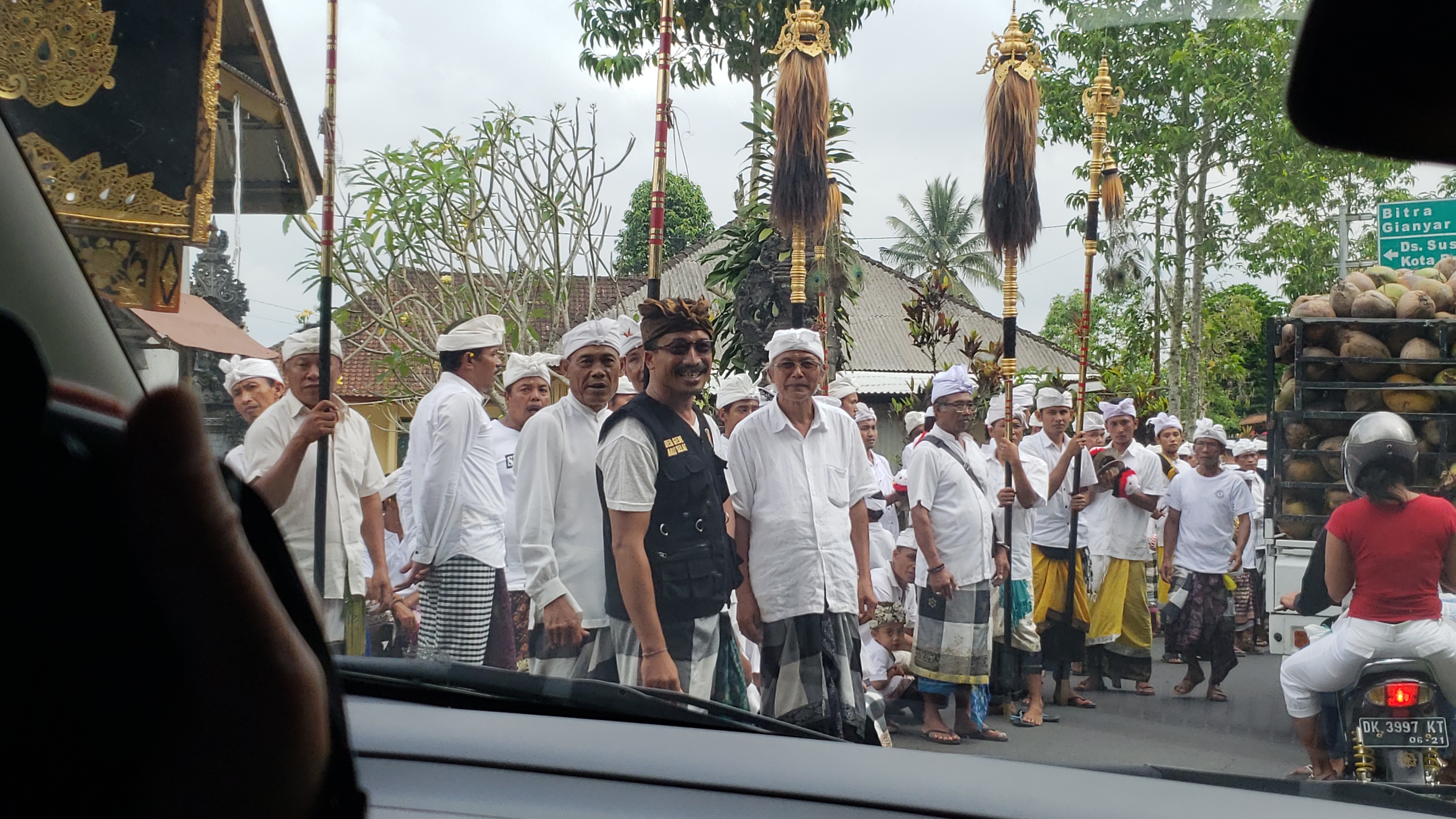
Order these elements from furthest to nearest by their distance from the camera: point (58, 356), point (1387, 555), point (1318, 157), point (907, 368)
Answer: point (907, 368), point (1387, 555), point (1318, 157), point (58, 356)

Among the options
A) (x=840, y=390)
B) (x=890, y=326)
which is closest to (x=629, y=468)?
(x=840, y=390)

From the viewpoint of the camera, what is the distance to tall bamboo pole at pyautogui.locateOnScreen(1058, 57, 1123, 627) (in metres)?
3.98

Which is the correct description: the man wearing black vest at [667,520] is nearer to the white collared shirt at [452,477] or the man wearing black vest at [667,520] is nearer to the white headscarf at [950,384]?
the white collared shirt at [452,477]

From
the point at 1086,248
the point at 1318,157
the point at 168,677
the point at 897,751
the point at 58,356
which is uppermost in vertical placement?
the point at 1086,248

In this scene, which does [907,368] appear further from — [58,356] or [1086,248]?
[58,356]

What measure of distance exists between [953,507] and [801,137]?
74.7 inches

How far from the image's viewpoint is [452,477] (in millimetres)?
4984

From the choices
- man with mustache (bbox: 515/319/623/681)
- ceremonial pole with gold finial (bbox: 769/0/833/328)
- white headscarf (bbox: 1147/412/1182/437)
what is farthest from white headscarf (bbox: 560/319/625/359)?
white headscarf (bbox: 1147/412/1182/437)

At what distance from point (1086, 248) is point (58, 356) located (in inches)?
231

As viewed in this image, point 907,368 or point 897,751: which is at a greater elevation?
point 907,368

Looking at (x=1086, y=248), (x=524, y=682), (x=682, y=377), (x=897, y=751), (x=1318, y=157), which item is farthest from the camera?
(x=1086, y=248)

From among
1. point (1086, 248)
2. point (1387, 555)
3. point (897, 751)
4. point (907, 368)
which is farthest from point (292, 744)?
point (907, 368)

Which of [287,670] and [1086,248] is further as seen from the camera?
[1086,248]

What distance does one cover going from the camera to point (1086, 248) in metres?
6.57
